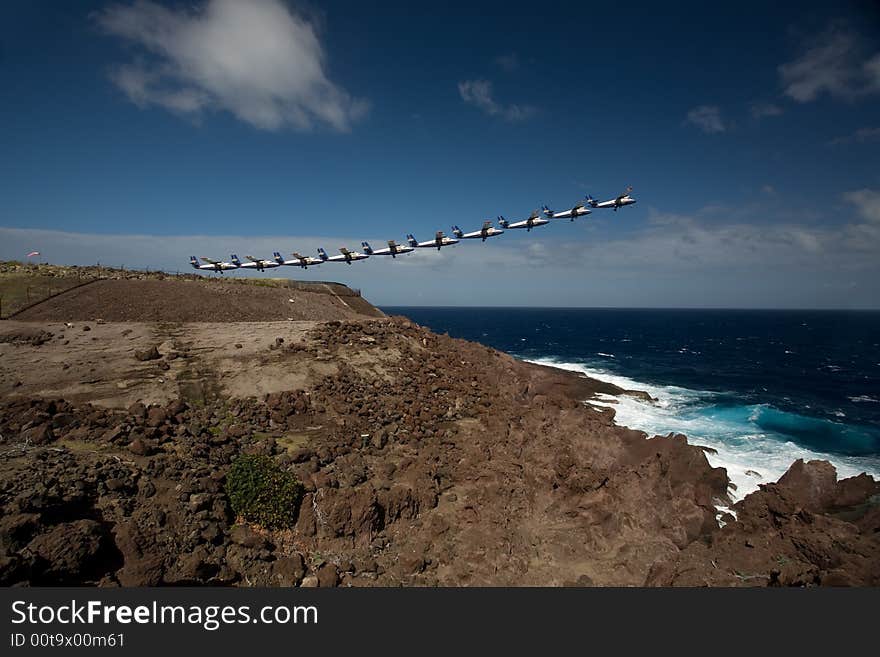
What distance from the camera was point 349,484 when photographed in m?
16.8

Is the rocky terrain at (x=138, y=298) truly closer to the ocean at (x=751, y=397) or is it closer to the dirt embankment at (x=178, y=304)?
the dirt embankment at (x=178, y=304)

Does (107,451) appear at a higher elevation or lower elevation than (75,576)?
higher

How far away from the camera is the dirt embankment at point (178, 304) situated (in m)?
32.7

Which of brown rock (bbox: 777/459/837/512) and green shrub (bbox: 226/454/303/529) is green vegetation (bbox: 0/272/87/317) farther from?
brown rock (bbox: 777/459/837/512)

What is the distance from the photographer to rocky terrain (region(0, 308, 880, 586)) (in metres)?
12.2

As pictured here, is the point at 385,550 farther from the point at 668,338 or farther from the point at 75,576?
the point at 668,338

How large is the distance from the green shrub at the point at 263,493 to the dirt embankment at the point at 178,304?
2475cm

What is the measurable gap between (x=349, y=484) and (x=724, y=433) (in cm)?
3813

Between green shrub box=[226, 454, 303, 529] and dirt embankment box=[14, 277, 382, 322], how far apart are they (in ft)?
81.2

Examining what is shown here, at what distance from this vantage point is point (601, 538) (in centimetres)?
1670

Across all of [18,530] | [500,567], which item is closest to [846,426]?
[500,567]

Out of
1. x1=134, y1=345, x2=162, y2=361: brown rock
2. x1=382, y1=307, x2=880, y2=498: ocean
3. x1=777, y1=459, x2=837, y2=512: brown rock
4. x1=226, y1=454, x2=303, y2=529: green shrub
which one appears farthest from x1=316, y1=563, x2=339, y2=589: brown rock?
x1=382, y1=307, x2=880, y2=498: ocean

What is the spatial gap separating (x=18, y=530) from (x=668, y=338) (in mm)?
147324

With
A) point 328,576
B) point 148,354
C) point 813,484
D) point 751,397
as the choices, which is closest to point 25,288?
point 148,354
